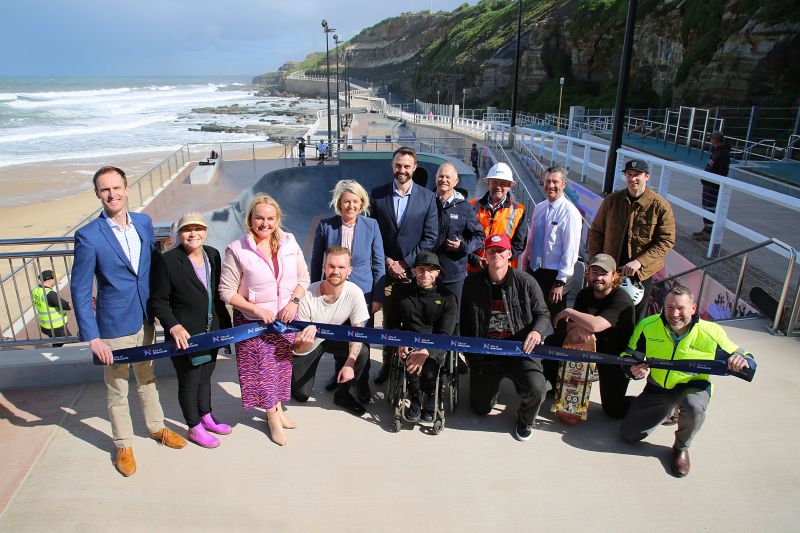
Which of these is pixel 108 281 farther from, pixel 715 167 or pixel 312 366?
pixel 715 167

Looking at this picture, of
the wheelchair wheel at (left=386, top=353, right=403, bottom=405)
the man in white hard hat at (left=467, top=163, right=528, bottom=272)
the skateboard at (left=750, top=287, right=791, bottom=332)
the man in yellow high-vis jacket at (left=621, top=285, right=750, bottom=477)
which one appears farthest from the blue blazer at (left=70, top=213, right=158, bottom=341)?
the skateboard at (left=750, top=287, right=791, bottom=332)

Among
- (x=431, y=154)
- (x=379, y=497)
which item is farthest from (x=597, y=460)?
(x=431, y=154)

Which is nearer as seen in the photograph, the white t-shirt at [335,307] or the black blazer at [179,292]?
the black blazer at [179,292]

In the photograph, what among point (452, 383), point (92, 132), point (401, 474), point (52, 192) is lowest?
point (52, 192)

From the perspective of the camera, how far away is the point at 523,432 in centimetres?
365

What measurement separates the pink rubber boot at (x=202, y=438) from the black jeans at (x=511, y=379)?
1.86 meters

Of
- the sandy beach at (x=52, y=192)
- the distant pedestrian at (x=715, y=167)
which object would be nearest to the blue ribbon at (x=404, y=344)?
the distant pedestrian at (x=715, y=167)

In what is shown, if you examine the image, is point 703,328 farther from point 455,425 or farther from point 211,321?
point 211,321

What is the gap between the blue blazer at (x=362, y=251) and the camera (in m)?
4.10

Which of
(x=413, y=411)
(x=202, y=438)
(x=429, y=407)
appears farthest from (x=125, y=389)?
(x=429, y=407)

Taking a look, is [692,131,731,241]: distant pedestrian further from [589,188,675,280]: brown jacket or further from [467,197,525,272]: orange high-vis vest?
[467,197,525,272]: orange high-vis vest

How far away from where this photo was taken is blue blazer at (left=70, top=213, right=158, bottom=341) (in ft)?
10.1

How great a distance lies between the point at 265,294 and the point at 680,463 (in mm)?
2870

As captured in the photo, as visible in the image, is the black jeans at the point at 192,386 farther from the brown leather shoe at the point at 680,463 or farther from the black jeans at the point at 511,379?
the brown leather shoe at the point at 680,463
